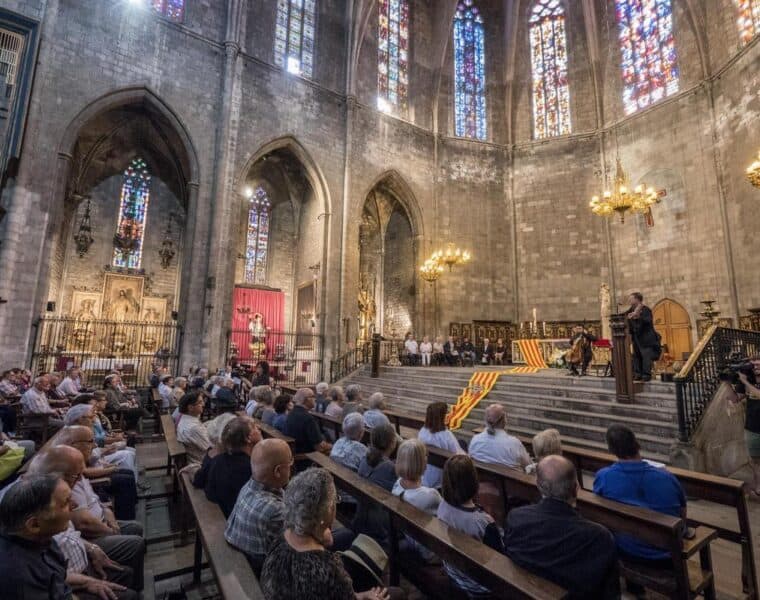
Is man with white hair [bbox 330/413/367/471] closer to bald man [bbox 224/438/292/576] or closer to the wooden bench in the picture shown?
bald man [bbox 224/438/292/576]

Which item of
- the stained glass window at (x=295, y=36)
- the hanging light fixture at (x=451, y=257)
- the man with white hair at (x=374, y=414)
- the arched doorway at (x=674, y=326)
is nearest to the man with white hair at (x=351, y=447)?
the man with white hair at (x=374, y=414)

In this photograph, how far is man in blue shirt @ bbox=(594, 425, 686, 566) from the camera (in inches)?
95.3

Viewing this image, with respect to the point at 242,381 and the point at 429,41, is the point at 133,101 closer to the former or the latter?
the point at 242,381

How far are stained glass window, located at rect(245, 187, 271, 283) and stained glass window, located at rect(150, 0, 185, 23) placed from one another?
24.2 ft

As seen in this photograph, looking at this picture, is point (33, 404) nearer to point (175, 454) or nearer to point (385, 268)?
point (175, 454)

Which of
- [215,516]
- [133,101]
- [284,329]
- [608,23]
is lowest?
[215,516]

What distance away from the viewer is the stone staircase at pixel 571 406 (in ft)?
18.6

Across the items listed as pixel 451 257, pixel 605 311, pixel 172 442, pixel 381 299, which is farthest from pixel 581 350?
pixel 381 299

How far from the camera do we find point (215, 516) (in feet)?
7.78

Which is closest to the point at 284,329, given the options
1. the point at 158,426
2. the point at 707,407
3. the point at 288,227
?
the point at 288,227

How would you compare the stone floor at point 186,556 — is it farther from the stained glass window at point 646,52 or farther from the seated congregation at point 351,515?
the stained glass window at point 646,52

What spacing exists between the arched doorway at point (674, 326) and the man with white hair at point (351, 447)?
13.4 meters

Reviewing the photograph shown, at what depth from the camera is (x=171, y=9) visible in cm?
1320

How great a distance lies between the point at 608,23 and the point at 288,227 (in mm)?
15639
